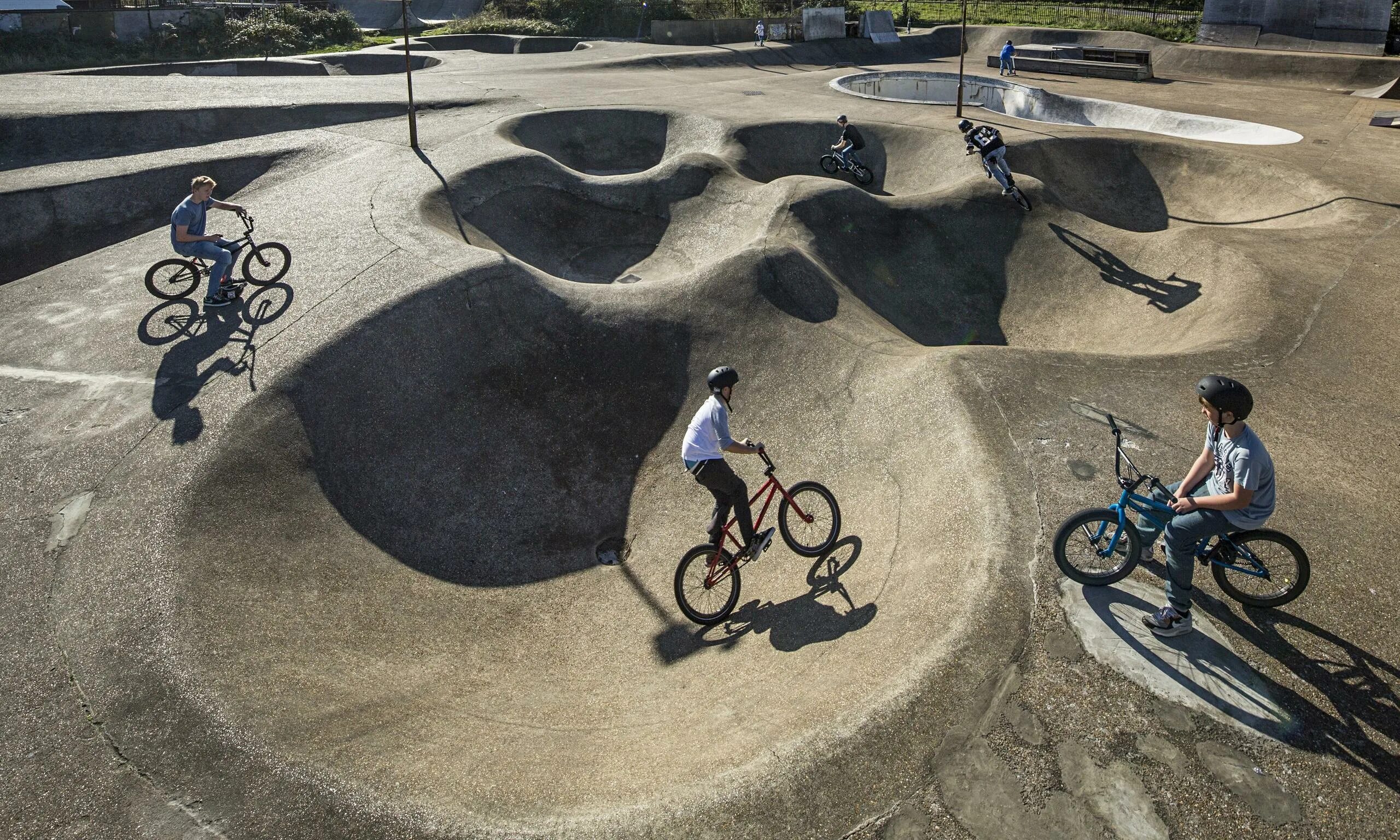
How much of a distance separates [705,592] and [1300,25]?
4809 centimetres

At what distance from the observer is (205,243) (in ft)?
42.0

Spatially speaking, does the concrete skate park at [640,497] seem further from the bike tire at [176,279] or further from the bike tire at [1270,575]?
the bike tire at [176,279]

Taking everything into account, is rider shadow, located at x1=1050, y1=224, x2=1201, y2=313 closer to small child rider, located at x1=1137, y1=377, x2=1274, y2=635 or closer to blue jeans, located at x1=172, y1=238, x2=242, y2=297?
small child rider, located at x1=1137, y1=377, x2=1274, y2=635

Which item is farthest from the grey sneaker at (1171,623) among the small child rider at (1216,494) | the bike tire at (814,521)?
the bike tire at (814,521)

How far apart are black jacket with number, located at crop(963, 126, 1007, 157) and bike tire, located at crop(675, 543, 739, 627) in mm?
15337

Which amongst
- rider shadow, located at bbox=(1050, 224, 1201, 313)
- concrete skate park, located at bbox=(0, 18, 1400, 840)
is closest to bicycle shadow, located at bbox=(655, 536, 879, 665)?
concrete skate park, located at bbox=(0, 18, 1400, 840)

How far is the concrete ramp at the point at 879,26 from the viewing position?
50.8 metres

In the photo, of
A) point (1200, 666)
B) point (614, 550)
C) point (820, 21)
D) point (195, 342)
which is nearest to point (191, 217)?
point (195, 342)

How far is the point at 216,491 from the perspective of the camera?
354 inches

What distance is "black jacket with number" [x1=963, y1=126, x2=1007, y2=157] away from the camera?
64.0 feet

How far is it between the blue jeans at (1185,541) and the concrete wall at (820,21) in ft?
163

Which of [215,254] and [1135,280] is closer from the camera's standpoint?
[215,254]

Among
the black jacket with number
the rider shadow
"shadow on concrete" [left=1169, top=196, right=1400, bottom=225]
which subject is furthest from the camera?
the black jacket with number

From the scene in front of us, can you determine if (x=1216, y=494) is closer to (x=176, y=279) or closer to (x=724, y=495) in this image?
(x=724, y=495)
